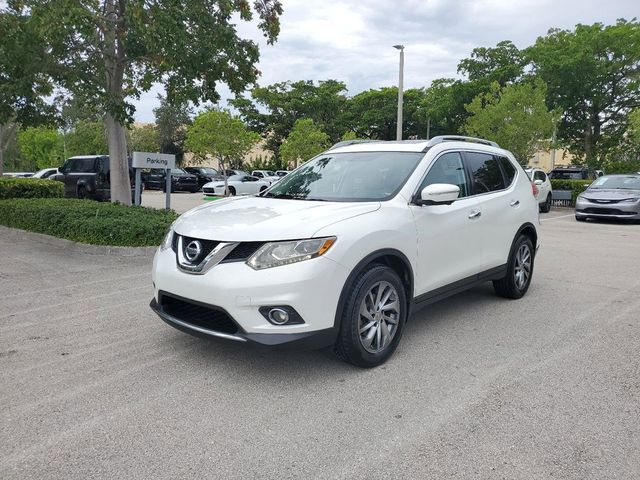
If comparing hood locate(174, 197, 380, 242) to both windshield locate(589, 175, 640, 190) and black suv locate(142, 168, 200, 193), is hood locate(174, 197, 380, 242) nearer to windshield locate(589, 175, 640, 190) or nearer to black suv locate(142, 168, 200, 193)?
windshield locate(589, 175, 640, 190)

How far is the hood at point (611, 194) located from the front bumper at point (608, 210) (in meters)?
0.23

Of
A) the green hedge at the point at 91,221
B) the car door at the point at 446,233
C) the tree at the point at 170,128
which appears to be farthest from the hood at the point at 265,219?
the tree at the point at 170,128

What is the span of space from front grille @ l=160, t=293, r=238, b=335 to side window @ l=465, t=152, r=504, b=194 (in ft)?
9.39

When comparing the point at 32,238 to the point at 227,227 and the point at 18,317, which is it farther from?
the point at 227,227

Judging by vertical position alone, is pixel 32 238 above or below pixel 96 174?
below

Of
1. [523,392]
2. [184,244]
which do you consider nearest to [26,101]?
[184,244]

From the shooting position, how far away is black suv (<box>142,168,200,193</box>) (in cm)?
2956

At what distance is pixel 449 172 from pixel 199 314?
2.61 m

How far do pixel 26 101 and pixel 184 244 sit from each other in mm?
8754

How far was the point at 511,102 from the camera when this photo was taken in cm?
2267

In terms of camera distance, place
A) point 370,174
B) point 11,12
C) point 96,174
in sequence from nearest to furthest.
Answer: point 370,174
point 11,12
point 96,174

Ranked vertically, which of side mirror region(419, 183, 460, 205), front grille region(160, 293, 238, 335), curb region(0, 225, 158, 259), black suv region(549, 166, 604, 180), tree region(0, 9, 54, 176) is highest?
tree region(0, 9, 54, 176)

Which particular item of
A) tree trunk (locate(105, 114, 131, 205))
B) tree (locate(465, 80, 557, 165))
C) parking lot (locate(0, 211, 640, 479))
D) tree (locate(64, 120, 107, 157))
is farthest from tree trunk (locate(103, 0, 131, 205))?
tree (locate(64, 120, 107, 157))

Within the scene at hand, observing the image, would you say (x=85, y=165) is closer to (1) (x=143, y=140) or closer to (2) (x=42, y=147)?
(1) (x=143, y=140)
